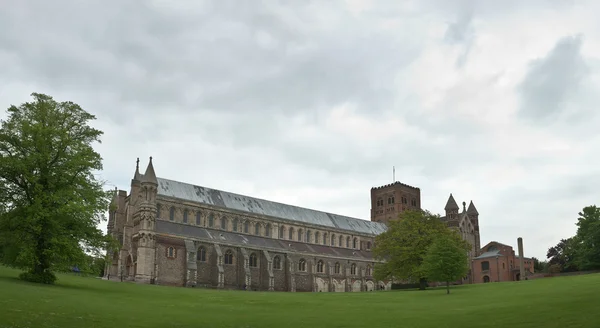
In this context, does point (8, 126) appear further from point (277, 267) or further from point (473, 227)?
point (473, 227)

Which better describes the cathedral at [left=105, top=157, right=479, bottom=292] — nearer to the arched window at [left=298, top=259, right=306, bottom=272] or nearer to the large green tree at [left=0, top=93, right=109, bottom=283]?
the arched window at [left=298, top=259, right=306, bottom=272]

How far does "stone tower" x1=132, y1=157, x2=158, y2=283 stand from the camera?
208ft

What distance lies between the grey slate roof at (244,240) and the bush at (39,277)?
2867 cm

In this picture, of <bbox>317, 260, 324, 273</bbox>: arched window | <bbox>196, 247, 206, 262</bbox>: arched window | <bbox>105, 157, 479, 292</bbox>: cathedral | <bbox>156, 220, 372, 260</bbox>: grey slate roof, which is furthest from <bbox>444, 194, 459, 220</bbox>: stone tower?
<bbox>196, 247, 206, 262</bbox>: arched window

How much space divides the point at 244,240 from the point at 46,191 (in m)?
40.7

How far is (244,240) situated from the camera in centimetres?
7812

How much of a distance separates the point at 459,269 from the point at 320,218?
43.4 m

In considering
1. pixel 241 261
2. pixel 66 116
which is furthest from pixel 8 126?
pixel 241 261

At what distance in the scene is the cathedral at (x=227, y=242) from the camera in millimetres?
66000

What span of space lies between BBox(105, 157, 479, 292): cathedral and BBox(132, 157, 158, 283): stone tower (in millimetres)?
120

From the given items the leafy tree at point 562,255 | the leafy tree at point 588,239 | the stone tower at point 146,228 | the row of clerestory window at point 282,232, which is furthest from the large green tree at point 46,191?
the leafy tree at point 562,255

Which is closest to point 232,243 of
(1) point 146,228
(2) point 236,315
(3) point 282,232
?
(1) point 146,228

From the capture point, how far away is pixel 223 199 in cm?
8250

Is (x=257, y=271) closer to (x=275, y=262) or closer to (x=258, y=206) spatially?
(x=275, y=262)
